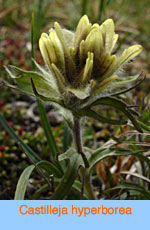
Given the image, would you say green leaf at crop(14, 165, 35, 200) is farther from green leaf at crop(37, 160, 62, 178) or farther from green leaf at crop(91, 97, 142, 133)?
green leaf at crop(91, 97, 142, 133)

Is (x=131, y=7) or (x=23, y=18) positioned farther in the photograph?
(x=131, y=7)

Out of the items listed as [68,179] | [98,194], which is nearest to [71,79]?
[68,179]

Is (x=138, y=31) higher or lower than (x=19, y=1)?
lower

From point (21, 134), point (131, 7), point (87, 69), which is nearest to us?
point (87, 69)

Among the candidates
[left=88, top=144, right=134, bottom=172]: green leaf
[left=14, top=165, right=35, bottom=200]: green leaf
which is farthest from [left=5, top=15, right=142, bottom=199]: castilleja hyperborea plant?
[left=14, top=165, right=35, bottom=200]: green leaf

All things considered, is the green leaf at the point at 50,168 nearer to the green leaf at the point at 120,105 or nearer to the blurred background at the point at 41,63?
the blurred background at the point at 41,63

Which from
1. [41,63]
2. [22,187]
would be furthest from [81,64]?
[41,63]
